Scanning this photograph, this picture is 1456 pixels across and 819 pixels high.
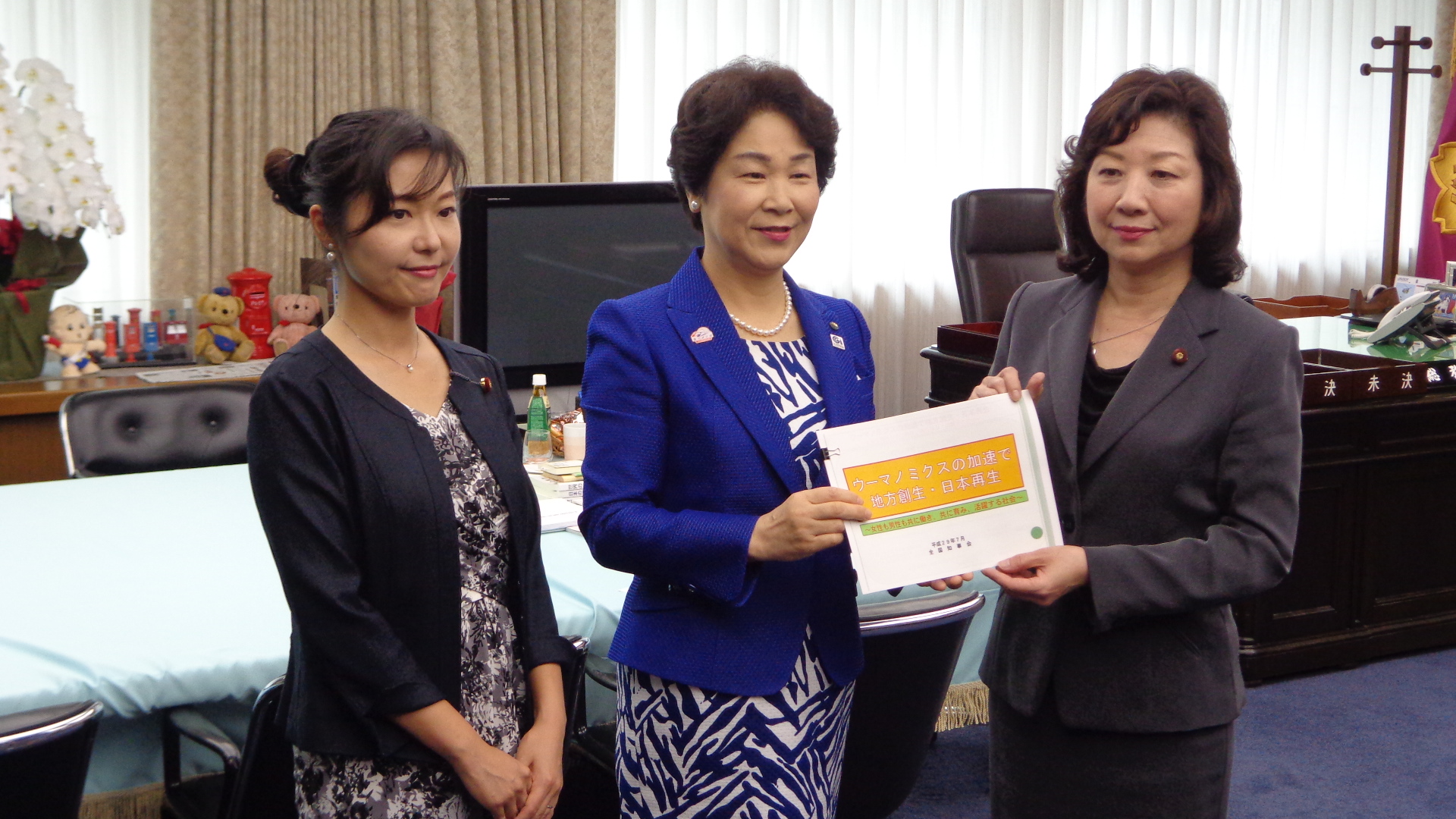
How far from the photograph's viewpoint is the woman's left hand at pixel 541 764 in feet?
4.31

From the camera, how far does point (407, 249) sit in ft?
4.22

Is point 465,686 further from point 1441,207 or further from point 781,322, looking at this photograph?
point 1441,207

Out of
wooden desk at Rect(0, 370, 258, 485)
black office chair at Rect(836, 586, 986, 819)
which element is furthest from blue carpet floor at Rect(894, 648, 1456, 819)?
wooden desk at Rect(0, 370, 258, 485)

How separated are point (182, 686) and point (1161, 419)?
4.08ft

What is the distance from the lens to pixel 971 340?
12.7 feet

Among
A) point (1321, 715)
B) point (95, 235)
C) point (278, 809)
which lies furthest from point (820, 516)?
point (95, 235)

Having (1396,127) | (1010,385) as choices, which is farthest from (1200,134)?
(1396,127)

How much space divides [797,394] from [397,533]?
431mm

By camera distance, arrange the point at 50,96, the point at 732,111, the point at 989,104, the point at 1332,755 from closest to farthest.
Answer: the point at 732,111
the point at 1332,755
the point at 50,96
the point at 989,104

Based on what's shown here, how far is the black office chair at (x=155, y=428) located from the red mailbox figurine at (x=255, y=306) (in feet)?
3.96

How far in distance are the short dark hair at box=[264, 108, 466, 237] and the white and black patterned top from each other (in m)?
0.38

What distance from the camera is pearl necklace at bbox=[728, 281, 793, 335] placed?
1.37 m

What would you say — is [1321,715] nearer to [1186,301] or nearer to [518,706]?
[1186,301]

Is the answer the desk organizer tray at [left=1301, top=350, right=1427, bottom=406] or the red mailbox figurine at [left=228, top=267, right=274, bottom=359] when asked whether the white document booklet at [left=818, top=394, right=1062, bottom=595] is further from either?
the red mailbox figurine at [left=228, top=267, right=274, bottom=359]
